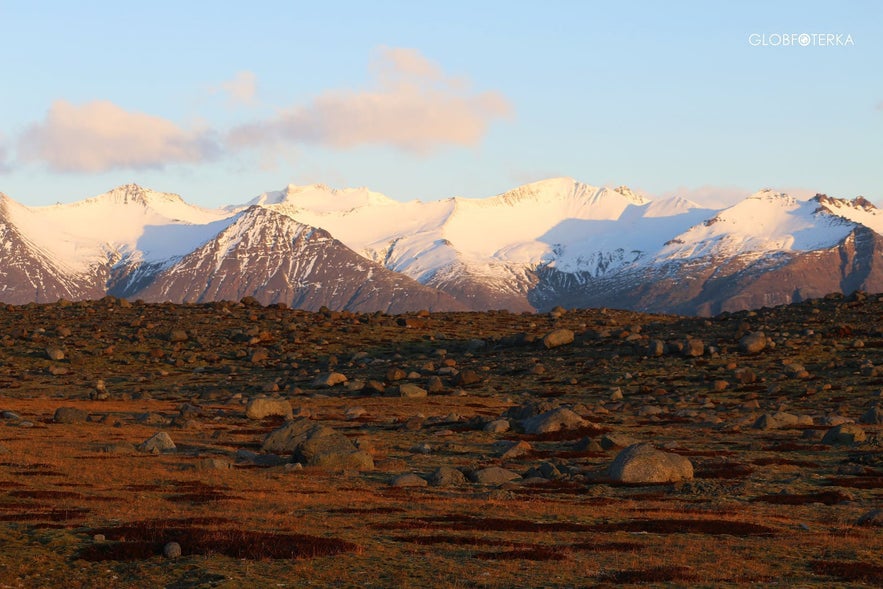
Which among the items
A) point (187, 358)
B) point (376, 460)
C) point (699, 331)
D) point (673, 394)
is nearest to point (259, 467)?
point (376, 460)

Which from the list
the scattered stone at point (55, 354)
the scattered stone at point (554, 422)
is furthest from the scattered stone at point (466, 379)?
the scattered stone at point (55, 354)

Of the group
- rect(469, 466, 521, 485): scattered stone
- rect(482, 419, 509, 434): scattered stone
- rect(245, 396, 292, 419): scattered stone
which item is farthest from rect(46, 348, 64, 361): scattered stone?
rect(469, 466, 521, 485): scattered stone

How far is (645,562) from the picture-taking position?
93.6ft

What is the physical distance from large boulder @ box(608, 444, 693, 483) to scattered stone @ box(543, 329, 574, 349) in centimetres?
6152

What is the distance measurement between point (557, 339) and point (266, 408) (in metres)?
40.6

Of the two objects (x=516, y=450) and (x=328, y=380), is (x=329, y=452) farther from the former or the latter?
(x=328, y=380)

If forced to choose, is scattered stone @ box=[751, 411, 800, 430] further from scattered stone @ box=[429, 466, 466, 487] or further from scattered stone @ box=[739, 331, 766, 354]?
scattered stone @ box=[739, 331, 766, 354]

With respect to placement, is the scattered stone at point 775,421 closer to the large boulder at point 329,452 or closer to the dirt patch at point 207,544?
the large boulder at point 329,452

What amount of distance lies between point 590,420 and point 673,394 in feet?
48.8

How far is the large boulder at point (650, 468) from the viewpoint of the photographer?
48.8 m

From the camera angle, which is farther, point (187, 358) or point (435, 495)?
point (187, 358)

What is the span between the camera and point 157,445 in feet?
190

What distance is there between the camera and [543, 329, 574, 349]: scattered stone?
367 ft

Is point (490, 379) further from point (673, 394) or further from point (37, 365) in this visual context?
point (37, 365)
